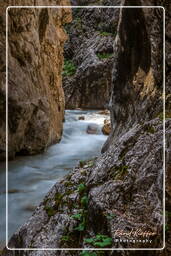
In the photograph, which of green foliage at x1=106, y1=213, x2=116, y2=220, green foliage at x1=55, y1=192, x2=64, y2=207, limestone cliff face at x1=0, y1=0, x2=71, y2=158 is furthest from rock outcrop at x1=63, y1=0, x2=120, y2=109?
green foliage at x1=106, y1=213, x2=116, y2=220

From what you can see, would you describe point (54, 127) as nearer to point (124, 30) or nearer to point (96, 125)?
point (96, 125)

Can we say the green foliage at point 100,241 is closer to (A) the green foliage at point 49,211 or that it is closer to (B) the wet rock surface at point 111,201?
(B) the wet rock surface at point 111,201

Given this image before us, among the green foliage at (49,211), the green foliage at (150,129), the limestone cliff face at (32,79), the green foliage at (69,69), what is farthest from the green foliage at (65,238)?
the green foliage at (69,69)

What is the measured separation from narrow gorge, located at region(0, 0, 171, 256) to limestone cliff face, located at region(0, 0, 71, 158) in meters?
0.03

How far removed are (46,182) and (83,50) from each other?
63.5 feet

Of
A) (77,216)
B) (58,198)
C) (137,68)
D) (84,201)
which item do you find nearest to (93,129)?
(137,68)

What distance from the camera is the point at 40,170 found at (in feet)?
28.7

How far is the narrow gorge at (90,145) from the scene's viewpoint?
7.64 feet

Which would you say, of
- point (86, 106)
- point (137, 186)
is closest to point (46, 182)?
point (137, 186)

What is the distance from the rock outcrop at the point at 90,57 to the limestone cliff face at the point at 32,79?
32.8 feet

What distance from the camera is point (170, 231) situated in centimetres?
211

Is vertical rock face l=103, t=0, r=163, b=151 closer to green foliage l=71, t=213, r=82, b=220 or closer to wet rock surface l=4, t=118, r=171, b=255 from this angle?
wet rock surface l=4, t=118, r=171, b=255

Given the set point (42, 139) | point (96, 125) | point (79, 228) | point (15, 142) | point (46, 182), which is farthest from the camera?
point (96, 125)

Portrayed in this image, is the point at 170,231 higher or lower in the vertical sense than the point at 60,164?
higher
